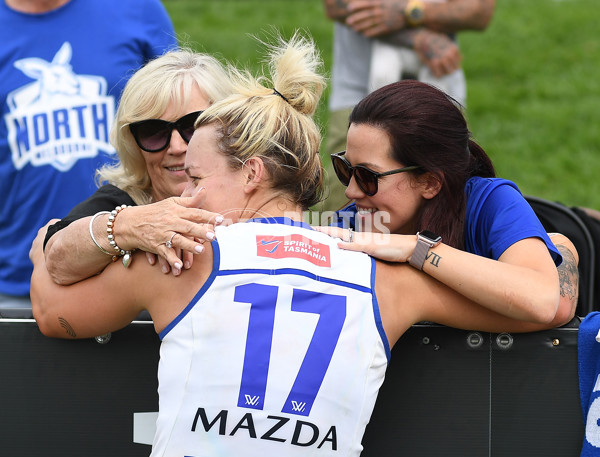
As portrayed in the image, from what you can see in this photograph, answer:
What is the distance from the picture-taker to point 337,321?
2.30 m

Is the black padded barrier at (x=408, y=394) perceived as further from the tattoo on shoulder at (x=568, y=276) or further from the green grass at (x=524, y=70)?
the green grass at (x=524, y=70)

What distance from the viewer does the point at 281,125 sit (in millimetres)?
2578

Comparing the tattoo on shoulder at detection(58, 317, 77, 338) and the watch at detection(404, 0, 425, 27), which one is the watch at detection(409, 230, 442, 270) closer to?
the tattoo on shoulder at detection(58, 317, 77, 338)

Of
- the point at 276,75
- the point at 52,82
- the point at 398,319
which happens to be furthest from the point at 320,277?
the point at 52,82

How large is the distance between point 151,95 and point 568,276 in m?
1.61

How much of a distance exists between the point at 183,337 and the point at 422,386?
0.86m

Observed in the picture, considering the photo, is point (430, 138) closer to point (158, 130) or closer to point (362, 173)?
point (362, 173)

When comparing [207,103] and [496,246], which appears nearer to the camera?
[496,246]

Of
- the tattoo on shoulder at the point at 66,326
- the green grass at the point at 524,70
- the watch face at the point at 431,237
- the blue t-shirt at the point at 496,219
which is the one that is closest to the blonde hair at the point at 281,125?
the watch face at the point at 431,237

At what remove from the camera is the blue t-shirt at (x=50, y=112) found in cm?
381

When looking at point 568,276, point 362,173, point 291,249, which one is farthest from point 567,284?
point 291,249

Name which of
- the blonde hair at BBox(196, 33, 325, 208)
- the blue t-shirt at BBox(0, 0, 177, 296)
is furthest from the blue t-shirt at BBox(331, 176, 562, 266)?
the blue t-shirt at BBox(0, 0, 177, 296)

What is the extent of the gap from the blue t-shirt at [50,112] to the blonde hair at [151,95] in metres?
0.48

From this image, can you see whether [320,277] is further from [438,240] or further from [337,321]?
[438,240]
